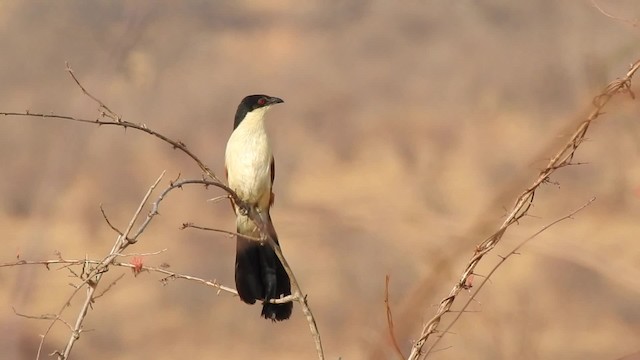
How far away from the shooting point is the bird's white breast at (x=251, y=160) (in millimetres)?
1739

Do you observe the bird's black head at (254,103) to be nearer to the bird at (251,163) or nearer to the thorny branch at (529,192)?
the bird at (251,163)

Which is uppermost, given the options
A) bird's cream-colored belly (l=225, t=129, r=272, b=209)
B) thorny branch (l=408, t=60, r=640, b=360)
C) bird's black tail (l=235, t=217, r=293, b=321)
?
bird's cream-colored belly (l=225, t=129, r=272, b=209)

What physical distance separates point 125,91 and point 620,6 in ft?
4.04

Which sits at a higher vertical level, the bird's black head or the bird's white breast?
the bird's black head

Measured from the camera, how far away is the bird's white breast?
1.74m

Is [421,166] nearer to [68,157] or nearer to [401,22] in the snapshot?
[401,22]

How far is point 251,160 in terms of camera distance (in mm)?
1741

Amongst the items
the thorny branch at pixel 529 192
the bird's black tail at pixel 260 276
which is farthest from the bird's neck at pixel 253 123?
the thorny branch at pixel 529 192

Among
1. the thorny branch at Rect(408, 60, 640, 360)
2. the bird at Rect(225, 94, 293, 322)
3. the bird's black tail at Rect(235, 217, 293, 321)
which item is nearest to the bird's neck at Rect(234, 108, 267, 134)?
the bird at Rect(225, 94, 293, 322)

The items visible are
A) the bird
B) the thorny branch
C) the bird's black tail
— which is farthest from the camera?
the bird

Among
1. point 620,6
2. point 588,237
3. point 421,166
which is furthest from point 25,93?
point 588,237

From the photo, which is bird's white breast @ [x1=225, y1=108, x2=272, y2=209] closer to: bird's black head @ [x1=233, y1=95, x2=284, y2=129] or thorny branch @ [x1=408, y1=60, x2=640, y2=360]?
bird's black head @ [x1=233, y1=95, x2=284, y2=129]

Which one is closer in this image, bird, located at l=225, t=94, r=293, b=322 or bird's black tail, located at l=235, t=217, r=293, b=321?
bird's black tail, located at l=235, t=217, r=293, b=321

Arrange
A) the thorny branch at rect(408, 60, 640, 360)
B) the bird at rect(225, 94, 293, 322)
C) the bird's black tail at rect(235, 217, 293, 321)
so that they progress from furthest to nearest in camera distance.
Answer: the bird at rect(225, 94, 293, 322) < the bird's black tail at rect(235, 217, 293, 321) < the thorny branch at rect(408, 60, 640, 360)
